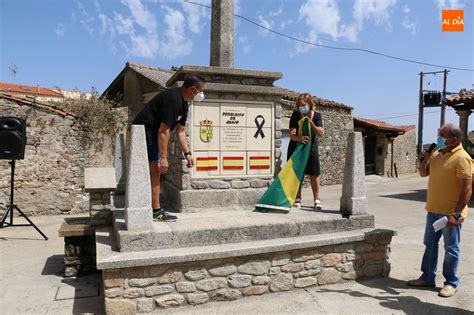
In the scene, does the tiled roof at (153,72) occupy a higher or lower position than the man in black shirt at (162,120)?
higher

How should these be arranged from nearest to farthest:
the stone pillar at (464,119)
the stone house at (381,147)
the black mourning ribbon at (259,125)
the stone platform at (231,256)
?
the stone platform at (231,256)
the black mourning ribbon at (259,125)
the stone pillar at (464,119)
the stone house at (381,147)

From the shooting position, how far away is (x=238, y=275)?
386 cm

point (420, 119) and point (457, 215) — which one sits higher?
point (420, 119)

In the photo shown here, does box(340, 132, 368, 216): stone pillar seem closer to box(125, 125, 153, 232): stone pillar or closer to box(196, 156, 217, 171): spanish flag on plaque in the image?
box(196, 156, 217, 171): spanish flag on plaque

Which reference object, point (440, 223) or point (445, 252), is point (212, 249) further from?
point (445, 252)

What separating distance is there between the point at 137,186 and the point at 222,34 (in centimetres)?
285

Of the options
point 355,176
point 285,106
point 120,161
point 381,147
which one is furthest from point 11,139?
point 381,147

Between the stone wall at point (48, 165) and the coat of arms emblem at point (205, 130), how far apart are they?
5.58 meters

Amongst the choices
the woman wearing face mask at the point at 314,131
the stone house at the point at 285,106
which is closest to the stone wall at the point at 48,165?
the stone house at the point at 285,106

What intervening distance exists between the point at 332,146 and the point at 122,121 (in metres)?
9.69

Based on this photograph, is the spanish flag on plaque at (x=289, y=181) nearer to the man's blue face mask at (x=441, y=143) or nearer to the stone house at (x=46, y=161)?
the man's blue face mask at (x=441, y=143)

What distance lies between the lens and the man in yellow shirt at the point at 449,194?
373cm

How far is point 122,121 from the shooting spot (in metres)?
10.2

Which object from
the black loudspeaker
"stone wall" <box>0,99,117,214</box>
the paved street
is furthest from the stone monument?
"stone wall" <box>0,99,117,214</box>
